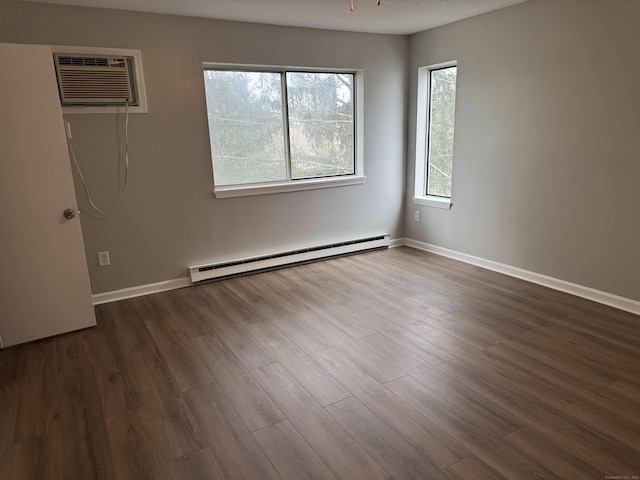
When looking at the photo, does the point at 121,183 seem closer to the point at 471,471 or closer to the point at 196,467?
the point at 196,467

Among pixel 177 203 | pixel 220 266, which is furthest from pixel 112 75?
pixel 220 266

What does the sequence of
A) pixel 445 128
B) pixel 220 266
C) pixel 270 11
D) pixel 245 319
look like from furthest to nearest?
pixel 445 128 → pixel 220 266 → pixel 270 11 → pixel 245 319

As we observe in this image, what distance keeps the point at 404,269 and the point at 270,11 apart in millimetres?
2675

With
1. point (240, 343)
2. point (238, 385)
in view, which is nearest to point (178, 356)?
point (240, 343)

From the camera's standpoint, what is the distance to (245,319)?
3.35 metres

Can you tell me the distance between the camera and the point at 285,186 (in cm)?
444

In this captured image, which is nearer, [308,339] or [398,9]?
[308,339]

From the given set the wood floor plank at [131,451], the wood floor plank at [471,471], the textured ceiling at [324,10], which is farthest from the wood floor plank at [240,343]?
the textured ceiling at [324,10]

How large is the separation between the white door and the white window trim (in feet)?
11.6

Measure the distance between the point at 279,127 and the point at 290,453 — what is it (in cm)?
328

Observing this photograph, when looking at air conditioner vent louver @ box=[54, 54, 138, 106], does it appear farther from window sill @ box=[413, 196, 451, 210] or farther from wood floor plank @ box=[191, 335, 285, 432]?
window sill @ box=[413, 196, 451, 210]

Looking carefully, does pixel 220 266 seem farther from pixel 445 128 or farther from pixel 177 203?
pixel 445 128

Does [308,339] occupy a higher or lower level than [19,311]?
lower

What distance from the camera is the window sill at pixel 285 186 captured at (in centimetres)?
416
